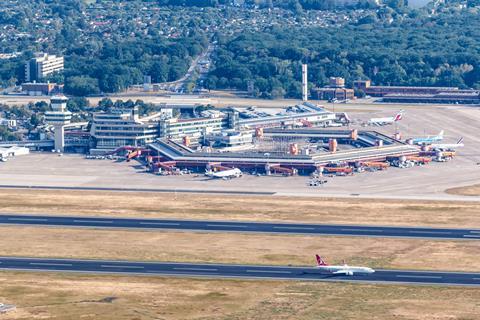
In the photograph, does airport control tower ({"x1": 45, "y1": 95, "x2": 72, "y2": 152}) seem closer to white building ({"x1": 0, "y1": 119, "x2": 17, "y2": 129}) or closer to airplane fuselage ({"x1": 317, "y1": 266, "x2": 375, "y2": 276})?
white building ({"x1": 0, "y1": 119, "x2": 17, "y2": 129})

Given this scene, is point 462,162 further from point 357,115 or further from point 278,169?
point 357,115

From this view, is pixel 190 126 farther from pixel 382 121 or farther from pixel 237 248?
pixel 237 248

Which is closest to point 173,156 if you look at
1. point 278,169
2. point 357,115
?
point 278,169

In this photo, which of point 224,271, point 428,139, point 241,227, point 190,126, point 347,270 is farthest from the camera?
point 190,126

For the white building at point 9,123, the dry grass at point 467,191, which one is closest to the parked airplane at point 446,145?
the dry grass at point 467,191

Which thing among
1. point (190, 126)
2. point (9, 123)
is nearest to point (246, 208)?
point (190, 126)

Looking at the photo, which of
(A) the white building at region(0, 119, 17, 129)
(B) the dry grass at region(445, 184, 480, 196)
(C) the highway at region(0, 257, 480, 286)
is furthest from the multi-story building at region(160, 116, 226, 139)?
(C) the highway at region(0, 257, 480, 286)

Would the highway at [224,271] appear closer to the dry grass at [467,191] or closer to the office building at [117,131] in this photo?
the dry grass at [467,191]
